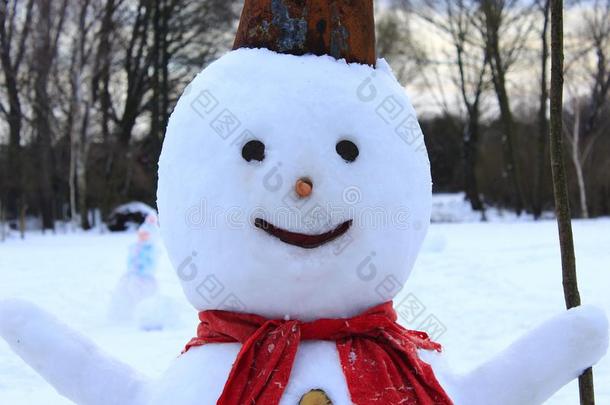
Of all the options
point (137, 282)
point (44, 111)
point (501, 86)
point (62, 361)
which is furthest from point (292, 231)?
point (501, 86)

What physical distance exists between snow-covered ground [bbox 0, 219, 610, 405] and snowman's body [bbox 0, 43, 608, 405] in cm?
69

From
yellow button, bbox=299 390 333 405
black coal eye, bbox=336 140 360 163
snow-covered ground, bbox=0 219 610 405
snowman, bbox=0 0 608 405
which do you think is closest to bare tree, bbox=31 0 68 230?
snow-covered ground, bbox=0 219 610 405

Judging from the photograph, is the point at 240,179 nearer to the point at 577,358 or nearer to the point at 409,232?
the point at 409,232

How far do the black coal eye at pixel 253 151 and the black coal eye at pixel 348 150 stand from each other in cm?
23

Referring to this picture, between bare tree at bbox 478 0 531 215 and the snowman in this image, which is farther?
bare tree at bbox 478 0 531 215

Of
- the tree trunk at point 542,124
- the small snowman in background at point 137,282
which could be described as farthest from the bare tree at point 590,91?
the small snowman in background at point 137,282

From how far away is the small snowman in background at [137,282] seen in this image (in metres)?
6.54

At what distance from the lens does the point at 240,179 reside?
1876 mm

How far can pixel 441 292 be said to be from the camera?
741 centimetres

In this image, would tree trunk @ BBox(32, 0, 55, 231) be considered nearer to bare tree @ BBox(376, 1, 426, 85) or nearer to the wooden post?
bare tree @ BBox(376, 1, 426, 85)

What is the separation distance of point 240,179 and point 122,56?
70.3ft

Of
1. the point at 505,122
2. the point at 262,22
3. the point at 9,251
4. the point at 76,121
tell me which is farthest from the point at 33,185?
the point at 262,22

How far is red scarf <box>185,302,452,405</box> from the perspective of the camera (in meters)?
1.82

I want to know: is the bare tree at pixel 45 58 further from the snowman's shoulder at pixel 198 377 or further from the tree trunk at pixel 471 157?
the snowman's shoulder at pixel 198 377
